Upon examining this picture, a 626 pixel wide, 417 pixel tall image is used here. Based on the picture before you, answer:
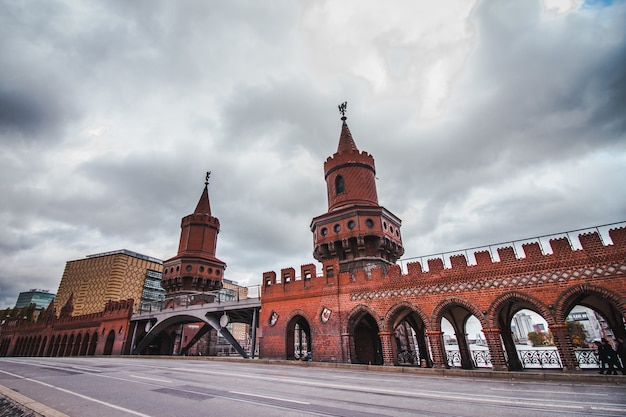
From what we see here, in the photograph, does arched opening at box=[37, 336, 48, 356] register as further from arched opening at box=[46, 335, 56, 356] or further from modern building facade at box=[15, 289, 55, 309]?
modern building facade at box=[15, 289, 55, 309]

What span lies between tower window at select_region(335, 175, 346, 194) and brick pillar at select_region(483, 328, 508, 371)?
1501 centimetres

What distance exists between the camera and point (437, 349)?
15.8 metres

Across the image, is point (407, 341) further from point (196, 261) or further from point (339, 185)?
point (196, 261)

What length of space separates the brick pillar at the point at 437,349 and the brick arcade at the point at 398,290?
0.05 meters

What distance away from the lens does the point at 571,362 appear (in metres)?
12.6

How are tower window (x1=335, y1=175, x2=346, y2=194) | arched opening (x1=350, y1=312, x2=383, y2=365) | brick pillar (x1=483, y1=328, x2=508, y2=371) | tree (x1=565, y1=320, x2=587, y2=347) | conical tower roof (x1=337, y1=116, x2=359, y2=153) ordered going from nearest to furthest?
brick pillar (x1=483, y1=328, x2=508, y2=371), arched opening (x1=350, y1=312, x2=383, y2=365), tower window (x1=335, y1=175, x2=346, y2=194), conical tower roof (x1=337, y1=116, x2=359, y2=153), tree (x1=565, y1=320, x2=587, y2=347)

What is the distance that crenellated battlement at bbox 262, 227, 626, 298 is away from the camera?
43.3ft

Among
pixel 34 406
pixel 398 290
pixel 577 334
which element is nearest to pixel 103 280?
pixel 398 290

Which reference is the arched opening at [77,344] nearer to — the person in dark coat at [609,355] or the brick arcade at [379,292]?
the brick arcade at [379,292]

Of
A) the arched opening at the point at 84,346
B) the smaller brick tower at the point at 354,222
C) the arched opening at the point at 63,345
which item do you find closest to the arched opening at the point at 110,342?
the arched opening at the point at 84,346

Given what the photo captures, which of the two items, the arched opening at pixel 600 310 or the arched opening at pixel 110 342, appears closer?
the arched opening at pixel 600 310

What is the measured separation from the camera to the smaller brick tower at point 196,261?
34.2 m

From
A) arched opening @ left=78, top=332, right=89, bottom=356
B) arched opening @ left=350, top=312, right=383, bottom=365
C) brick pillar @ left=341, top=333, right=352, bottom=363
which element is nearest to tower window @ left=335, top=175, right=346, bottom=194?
arched opening @ left=350, top=312, right=383, bottom=365

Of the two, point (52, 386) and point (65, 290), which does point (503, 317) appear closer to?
point (52, 386)
